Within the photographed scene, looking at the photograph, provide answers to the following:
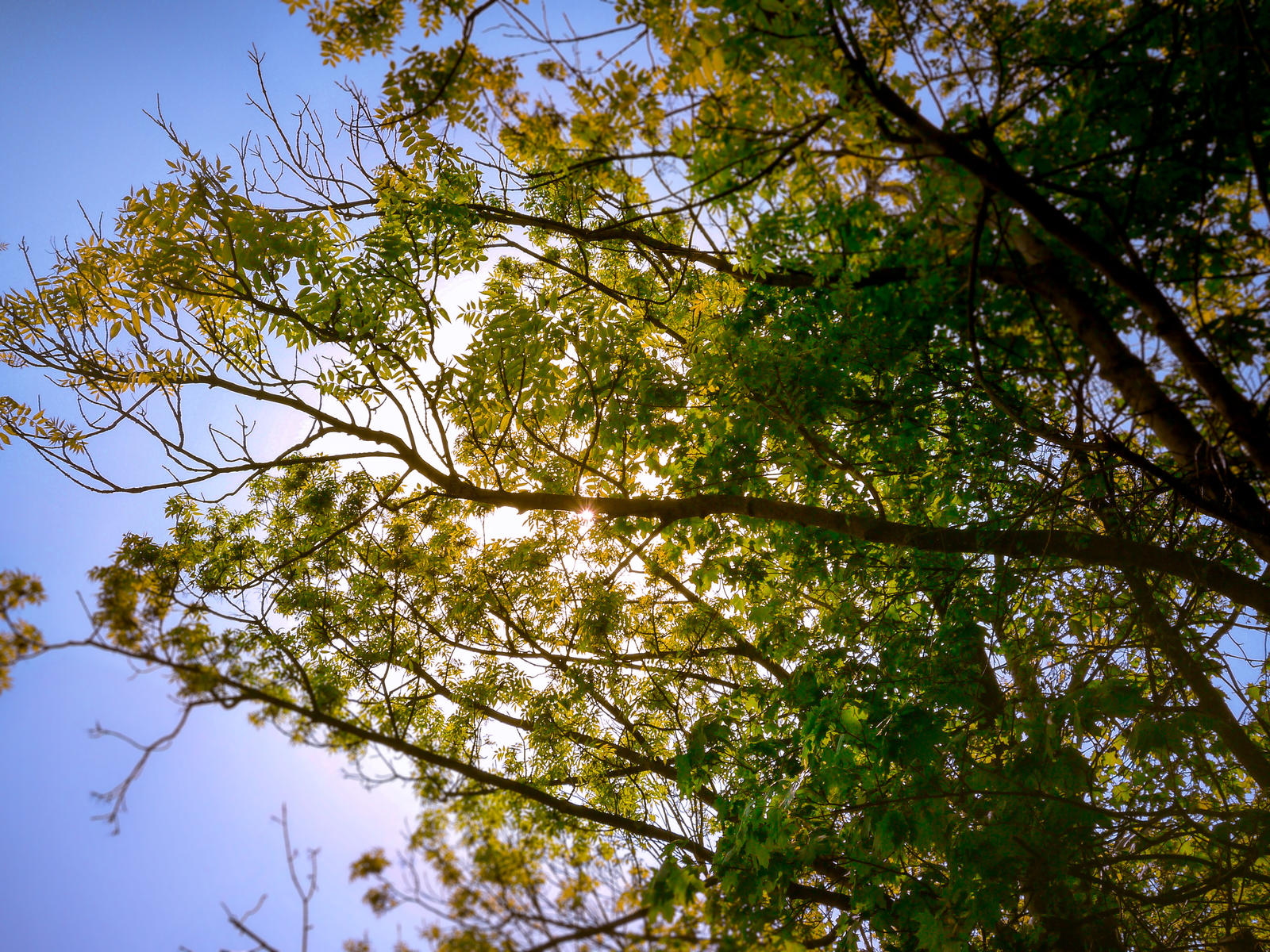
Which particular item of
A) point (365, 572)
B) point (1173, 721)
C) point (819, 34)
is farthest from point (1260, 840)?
point (365, 572)

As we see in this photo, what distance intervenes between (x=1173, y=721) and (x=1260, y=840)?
72 centimetres

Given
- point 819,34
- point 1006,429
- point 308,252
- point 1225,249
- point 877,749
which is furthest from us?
point 1006,429

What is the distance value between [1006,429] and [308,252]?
5.26 m

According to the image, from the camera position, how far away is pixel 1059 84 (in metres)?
2.87

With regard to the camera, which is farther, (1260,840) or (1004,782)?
(1004,782)

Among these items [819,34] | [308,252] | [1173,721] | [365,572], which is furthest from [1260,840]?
[365,572]

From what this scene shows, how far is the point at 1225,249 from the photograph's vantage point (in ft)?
9.17

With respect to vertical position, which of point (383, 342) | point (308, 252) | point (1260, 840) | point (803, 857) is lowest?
point (1260, 840)

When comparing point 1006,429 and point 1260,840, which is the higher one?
point 1006,429

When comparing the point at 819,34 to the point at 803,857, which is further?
the point at 803,857

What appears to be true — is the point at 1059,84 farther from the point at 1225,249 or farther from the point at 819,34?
the point at 819,34

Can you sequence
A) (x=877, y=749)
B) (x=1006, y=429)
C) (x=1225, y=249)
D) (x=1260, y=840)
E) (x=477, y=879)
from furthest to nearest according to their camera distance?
1. (x=1006, y=429)
2. (x=877, y=749)
3. (x=1260, y=840)
4. (x=477, y=879)
5. (x=1225, y=249)

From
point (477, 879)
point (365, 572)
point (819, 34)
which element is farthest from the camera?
point (365, 572)

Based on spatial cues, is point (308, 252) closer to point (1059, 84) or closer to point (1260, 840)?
point (1059, 84)
